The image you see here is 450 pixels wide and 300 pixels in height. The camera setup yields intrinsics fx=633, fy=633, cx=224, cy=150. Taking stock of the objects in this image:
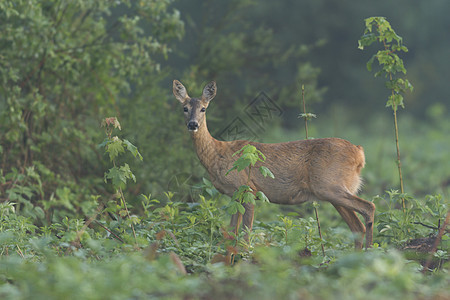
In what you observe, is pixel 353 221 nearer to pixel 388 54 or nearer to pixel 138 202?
pixel 388 54

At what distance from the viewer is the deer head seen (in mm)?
6277

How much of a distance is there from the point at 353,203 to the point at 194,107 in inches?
72.7

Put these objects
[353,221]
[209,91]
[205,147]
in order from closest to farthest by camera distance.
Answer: [353,221] → [205,147] → [209,91]

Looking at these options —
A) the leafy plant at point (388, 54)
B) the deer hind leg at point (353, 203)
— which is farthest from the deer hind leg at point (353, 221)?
the leafy plant at point (388, 54)

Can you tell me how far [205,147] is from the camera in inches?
252

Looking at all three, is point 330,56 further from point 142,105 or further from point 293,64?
point 142,105

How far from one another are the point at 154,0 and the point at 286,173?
343 cm

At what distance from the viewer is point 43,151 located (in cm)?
825

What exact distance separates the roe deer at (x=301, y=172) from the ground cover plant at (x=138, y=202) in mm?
195

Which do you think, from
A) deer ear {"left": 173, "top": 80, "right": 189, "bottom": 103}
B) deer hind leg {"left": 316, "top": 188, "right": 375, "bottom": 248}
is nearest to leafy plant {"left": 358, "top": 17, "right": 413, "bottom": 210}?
deer hind leg {"left": 316, "top": 188, "right": 375, "bottom": 248}

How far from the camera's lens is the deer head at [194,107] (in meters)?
6.28

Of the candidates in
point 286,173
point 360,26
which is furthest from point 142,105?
point 360,26

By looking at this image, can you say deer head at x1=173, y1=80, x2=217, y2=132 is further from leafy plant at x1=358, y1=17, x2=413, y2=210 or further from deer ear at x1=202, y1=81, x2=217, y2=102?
leafy plant at x1=358, y1=17, x2=413, y2=210

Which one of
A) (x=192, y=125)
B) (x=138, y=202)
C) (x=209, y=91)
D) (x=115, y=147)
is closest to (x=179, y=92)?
(x=209, y=91)
